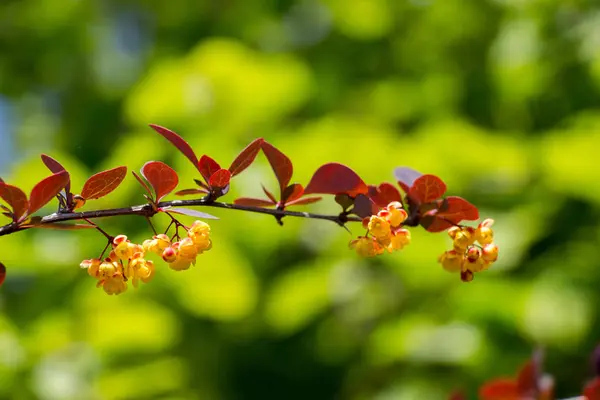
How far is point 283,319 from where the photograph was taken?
4.83 ft

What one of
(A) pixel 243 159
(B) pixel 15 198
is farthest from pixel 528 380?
(B) pixel 15 198

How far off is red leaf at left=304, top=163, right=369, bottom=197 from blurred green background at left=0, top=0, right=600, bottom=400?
89cm

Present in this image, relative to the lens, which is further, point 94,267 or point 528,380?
point 528,380

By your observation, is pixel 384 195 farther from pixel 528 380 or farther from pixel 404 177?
pixel 528 380

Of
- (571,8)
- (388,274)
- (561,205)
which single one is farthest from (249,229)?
(571,8)

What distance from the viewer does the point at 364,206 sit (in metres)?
0.46

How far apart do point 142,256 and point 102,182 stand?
0.05 meters

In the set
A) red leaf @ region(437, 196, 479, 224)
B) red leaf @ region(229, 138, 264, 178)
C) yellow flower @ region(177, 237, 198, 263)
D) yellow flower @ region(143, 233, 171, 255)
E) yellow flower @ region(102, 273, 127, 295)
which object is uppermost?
red leaf @ region(229, 138, 264, 178)

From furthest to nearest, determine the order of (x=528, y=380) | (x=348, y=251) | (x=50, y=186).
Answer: (x=348, y=251), (x=528, y=380), (x=50, y=186)

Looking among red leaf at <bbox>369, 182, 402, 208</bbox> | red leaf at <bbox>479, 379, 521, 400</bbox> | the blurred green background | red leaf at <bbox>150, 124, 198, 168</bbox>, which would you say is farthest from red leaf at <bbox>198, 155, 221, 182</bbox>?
the blurred green background

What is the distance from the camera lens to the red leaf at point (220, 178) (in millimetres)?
423

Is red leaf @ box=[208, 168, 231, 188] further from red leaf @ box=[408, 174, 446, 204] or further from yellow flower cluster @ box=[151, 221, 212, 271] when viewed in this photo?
red leaf @ box=[408, 174, 446, 204]

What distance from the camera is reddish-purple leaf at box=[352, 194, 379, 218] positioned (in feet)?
1.49

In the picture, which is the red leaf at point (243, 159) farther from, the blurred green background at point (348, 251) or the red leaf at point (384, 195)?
the blurred green background at point (348, 251)
